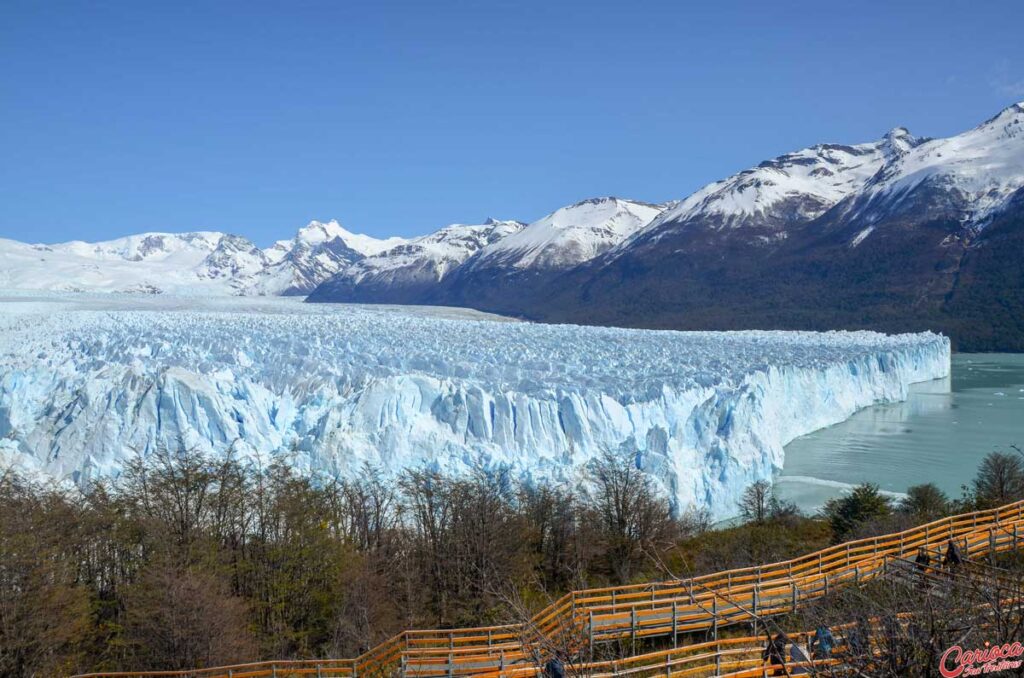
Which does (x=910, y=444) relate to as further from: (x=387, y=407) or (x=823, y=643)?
(x=823, y=643)

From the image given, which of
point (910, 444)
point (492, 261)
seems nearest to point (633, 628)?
point (910, 444)

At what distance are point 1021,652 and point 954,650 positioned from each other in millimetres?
246

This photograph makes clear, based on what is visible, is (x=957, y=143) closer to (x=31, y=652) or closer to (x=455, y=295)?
(x=455, y=295)

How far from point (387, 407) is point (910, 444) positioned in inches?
728

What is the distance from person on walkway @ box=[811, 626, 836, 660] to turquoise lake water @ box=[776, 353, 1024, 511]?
49.5 ft

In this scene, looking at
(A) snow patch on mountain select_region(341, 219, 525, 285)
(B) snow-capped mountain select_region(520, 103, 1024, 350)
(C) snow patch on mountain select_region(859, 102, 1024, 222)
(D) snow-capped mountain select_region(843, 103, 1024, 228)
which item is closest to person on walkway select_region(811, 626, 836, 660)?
(B) snow-capped mountain select_region(520, 103, 1024, 350)

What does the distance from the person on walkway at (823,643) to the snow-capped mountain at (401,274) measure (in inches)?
5400

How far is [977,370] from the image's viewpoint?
48.0m

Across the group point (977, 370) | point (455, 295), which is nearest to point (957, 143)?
point (977, 370)

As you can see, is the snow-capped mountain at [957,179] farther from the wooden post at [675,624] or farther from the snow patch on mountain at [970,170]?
the wooden post at [675,624]

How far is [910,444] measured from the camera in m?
25.8

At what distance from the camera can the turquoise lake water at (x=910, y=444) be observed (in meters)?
21.2

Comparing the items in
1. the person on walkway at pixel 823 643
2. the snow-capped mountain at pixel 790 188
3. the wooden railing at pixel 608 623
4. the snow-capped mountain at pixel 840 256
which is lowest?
the wooden railing at pixel 608 623

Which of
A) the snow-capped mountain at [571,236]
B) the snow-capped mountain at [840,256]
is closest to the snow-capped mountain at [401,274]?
the snow-capped mountain at [571,236]
